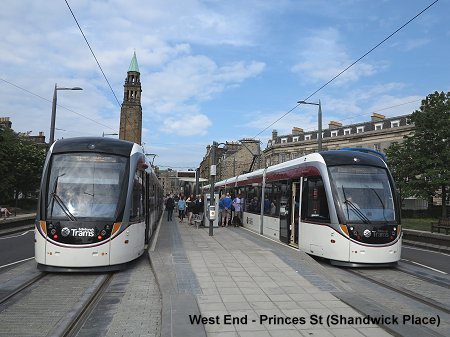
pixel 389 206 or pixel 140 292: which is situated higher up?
pixel 389 206

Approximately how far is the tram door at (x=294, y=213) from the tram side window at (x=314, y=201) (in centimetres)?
82

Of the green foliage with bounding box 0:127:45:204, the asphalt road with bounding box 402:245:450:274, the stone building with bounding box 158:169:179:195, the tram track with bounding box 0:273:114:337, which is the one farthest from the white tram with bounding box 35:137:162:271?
the stone building with bounding box 158:169:179:195

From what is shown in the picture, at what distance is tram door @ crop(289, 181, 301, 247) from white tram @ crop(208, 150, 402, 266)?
0.03m

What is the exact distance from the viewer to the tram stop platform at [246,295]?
578cm

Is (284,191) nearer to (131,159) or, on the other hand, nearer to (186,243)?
(186,243)

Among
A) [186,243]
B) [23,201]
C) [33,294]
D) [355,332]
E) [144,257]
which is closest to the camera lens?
[355,332]

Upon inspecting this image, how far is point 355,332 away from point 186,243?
9068 millimetres

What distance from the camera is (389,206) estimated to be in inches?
469

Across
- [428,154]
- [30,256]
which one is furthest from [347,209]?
[428,154]

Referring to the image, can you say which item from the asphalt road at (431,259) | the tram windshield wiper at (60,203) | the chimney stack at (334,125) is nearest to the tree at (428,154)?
the asphalt road at (431,259)

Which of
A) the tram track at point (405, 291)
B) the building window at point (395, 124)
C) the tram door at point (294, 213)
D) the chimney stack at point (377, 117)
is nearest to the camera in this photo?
the tram track at point (405, 291)

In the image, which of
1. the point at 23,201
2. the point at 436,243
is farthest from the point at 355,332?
the point at 23,201

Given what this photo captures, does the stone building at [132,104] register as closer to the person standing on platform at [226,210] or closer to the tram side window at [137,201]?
the person standing on platform at [226,210]
